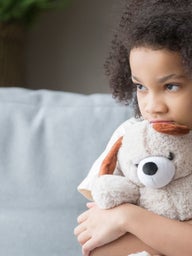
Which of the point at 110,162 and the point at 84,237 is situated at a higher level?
the point at 110,162

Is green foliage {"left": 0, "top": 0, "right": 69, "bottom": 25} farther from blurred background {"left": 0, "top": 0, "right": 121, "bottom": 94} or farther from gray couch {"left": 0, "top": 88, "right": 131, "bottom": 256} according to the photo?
gray couch {"left": 0, "top": 88, "right": 131, "bottom": 256}

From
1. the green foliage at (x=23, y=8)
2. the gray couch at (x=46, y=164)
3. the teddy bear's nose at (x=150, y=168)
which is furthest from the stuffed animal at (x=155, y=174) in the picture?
the green foliage at (x=23, y=8)

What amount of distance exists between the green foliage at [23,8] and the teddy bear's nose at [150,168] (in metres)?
0.83

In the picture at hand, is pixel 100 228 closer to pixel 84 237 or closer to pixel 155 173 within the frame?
pixel 84 237

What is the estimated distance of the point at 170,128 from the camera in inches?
33.2

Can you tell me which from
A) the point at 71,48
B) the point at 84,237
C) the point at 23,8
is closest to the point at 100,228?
the point at 84,237

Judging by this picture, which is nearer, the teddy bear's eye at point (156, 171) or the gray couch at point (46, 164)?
the teddy bear's eye at point (156, 171)

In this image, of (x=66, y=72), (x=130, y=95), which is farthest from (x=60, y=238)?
(x=66, y=72)

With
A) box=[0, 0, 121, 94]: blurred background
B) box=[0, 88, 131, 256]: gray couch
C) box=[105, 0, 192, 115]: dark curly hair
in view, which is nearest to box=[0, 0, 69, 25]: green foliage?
box=[0, 0, 121, 94]: blurred background

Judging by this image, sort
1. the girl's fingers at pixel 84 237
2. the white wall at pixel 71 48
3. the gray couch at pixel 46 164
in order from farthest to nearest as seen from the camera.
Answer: the white wall at pixel 71 48 < the gray couch at pixel 46 164 < the girl's fingers at pixel 84 237

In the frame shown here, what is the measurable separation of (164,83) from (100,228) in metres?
0.24

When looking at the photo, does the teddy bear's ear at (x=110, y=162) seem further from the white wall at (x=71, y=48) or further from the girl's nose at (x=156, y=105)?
the white wall at (x=71, y=48)

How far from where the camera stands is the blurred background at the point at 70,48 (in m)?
1.90

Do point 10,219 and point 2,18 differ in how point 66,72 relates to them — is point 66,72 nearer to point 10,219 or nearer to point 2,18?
point 2,18
